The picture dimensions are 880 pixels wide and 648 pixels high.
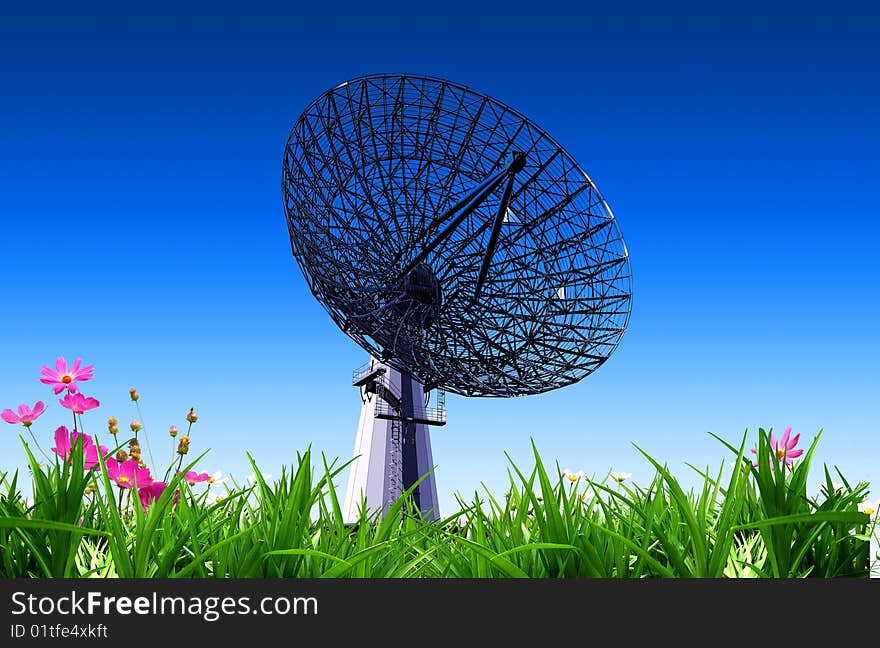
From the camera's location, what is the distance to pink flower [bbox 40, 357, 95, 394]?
5.02 m

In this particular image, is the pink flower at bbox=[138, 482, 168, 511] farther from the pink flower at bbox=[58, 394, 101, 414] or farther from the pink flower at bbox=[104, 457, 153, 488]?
the pink flower at bbox=[58, 394, 101, 414]

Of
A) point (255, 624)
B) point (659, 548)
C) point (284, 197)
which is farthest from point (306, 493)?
point (284, 197)

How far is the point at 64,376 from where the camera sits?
5082mm

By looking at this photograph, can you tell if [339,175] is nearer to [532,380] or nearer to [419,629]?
[532,380]

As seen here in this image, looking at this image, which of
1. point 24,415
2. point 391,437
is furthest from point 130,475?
point 391,437

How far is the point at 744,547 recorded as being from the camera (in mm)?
4680

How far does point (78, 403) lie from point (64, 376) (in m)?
0.30

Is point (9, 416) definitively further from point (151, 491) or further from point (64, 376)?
point (151, 491)

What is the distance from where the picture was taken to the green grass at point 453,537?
3.72m

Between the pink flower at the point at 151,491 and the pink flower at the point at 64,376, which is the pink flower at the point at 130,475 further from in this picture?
the pink flower at the point at 64,376

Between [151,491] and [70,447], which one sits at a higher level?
[70,447]

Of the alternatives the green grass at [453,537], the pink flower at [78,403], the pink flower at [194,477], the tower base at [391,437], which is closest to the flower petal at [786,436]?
the green grass at [453,537]

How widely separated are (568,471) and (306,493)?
283 centimetres

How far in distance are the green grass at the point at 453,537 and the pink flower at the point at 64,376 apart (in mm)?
667
